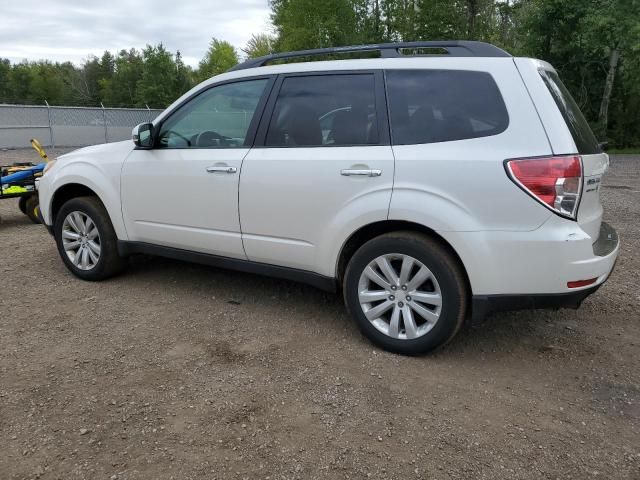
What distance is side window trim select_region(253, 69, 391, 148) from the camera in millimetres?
3457

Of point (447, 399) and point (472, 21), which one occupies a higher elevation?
point (472, 21)

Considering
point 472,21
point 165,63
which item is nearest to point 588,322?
point 472,21

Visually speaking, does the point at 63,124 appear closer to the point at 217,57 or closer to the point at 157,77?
the point at 157,77

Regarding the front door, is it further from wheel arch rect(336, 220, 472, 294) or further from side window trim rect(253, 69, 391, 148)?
wheel arch rect(336, 220, 472, 294)

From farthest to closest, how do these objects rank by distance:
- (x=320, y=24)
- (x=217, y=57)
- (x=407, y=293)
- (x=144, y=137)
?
1. (x=217, y=57)
2. (x=320, y=24)
3. (x=144, y=137)
4. (x=407, y=293)

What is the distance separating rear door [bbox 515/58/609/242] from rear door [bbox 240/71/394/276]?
2.92 ft

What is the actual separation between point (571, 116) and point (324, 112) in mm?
1545

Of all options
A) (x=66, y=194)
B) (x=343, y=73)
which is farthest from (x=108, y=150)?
(x=343, y=73)

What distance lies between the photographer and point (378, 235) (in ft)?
11.7

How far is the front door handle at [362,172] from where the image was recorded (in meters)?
3.37

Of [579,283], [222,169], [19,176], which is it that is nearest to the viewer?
[579,283]

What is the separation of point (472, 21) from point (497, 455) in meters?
30.8

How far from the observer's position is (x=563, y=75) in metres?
26.3

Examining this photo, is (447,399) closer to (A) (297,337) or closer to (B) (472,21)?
(A) (297,337)
